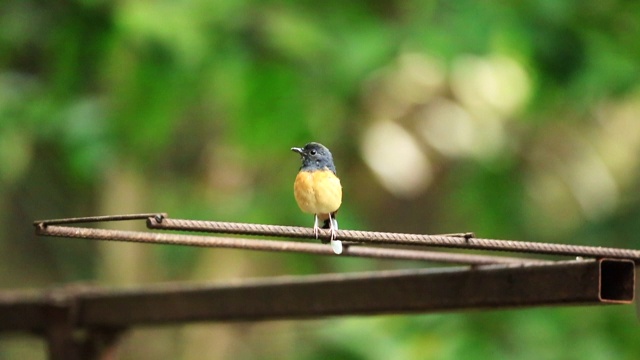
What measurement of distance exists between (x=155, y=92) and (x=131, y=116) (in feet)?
0.49

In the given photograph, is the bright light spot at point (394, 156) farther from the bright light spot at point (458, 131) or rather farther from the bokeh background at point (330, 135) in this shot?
the bright light spot at point (458, 131)

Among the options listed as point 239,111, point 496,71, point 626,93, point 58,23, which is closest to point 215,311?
point 239,111

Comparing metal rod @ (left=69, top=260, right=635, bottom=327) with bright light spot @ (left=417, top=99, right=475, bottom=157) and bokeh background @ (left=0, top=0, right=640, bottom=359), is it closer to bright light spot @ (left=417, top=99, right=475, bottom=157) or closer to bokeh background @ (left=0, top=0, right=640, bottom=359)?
bokeh background @ (left=0, top=0, right=640, bottom=359)

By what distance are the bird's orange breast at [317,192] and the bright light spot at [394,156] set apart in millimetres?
3067

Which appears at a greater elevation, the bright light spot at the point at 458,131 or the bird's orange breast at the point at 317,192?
the bird's orange breast at the point at 317,192

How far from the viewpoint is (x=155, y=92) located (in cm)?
337

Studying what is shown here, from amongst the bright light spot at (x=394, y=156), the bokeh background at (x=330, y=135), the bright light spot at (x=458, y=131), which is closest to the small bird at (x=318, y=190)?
the bokeh background at (x=330, y=135)

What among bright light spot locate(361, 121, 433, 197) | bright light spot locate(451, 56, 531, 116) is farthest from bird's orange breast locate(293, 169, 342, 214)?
bright light spot locate(361, 121, 433, 197)

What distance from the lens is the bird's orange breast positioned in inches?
73.7

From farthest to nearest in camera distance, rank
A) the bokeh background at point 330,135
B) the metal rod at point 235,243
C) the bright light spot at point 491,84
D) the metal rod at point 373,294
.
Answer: the bright light spot at point 491,84 → the bokeh background at point 330,135 → the metal rod at point 373,294 → the metal rod at point 235,243

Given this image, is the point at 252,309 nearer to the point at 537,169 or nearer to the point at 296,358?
the point at 296,358

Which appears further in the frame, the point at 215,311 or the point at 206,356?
the point at 206,356

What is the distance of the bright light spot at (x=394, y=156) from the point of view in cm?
504

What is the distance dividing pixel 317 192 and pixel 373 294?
454mm
